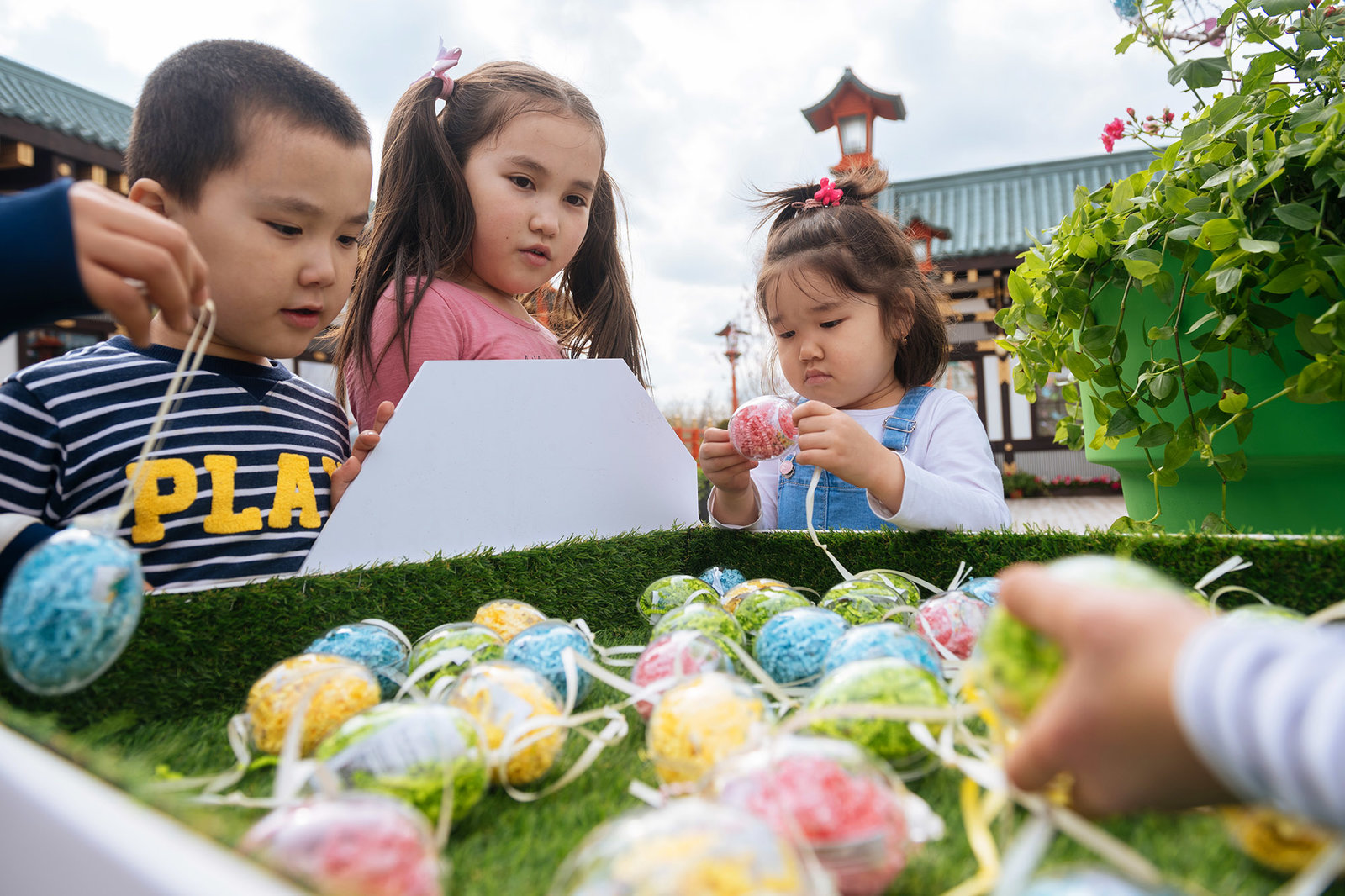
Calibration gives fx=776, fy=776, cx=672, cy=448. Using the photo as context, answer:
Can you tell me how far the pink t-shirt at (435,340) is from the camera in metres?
1.79

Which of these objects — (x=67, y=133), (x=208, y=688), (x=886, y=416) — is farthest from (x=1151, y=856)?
(x=67, y=133)

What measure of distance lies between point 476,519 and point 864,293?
1.32 metres

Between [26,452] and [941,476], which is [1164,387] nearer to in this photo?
[941,476]

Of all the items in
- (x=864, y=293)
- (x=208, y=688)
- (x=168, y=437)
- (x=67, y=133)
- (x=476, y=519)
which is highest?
(x=67, y=133)

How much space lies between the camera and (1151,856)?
1.70 ft

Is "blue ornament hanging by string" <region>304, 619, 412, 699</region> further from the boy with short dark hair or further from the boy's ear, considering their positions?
the boy's ear

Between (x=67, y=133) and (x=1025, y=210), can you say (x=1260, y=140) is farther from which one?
(x=1025, y=210)

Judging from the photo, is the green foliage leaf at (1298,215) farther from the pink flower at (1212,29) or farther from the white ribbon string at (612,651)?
the white ribbon string at (612,651)

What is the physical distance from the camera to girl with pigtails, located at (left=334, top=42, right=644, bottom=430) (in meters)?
1.83

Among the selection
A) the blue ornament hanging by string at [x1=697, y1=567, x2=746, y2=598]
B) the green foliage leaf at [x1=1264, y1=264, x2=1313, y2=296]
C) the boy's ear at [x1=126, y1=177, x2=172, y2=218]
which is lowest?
the blue ornament hanging by string at [x1=697, y1=567, x2=746, y2=598]

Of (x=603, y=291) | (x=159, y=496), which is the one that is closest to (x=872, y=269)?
(x=603, y=291)

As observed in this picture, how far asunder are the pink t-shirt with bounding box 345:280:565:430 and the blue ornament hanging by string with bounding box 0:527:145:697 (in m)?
1.05

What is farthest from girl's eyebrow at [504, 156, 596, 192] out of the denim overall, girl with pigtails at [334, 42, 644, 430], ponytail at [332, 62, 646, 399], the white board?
the denim overall

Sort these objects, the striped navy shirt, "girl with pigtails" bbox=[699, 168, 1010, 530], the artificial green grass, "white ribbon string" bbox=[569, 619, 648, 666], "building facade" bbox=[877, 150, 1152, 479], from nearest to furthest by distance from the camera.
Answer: the artificial green grass < "white ribbon string" bbox=[569, 619, 648, 666] < the striped navy shirt < "girl with pigtails" bbox=[699, 168, 1010, 530] < "building facade" bbox=[877, 150, 1152, 479]
